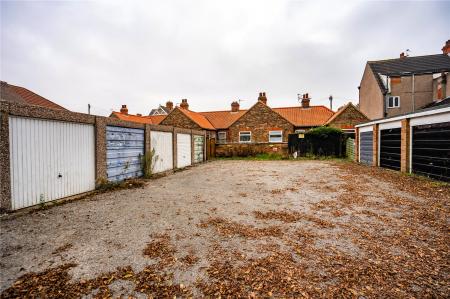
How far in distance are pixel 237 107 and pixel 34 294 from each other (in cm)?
3061

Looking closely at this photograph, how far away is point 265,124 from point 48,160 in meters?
21.4

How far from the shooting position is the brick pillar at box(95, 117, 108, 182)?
8133 millimetres

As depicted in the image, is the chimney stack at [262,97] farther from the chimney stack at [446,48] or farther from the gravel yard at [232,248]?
the gravel yard at [232,248]

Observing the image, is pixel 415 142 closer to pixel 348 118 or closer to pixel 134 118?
pixel 348 118

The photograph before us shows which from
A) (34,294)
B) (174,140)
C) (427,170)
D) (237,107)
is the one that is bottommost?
(34,294)

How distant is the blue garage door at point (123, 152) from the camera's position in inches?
349

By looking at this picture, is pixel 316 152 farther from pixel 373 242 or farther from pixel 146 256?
pixel 146 256

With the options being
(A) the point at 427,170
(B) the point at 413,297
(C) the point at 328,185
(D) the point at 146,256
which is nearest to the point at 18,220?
(D) the point at 146,256

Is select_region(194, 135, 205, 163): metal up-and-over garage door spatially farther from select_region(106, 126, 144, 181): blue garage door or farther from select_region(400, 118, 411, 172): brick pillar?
select_region(400, 118, 411, 172): brick pillar

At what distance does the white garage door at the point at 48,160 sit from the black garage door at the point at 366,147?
51.4ft

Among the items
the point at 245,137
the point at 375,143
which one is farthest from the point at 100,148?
the point at 245,137

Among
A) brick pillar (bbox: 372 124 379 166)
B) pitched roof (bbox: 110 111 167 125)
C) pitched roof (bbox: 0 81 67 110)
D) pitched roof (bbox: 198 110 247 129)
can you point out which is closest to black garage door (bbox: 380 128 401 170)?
brick pillar (bbox: 372 124 379 166)

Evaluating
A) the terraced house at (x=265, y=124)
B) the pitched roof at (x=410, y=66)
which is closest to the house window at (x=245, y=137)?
the terraced house at (x=265, y=124)

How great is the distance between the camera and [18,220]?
195 inches
